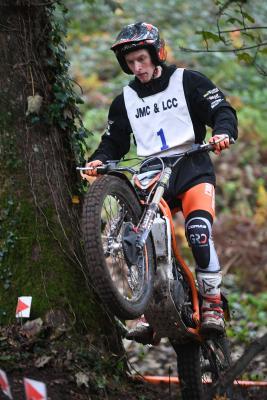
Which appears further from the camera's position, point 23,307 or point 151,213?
point 23,307

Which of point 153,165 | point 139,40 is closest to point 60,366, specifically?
point 153,165

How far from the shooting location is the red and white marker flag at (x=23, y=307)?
16.5ft

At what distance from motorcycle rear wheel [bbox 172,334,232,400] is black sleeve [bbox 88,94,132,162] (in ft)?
5.22

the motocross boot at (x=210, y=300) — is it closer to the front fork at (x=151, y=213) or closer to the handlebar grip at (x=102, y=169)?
the front fork at (x=151, y=213)

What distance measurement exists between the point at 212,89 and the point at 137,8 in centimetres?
1598

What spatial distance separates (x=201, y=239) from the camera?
5.34 metres

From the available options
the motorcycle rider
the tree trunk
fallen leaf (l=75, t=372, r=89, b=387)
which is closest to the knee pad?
the motorcycle rider

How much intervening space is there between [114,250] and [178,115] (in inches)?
53.4

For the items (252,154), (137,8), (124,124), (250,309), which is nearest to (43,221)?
(124,124)

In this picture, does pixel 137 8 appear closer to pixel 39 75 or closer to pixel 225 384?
pixel 39 75

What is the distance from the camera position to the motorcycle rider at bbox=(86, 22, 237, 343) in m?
5.39

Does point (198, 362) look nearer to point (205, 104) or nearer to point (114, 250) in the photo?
point (114, 250)

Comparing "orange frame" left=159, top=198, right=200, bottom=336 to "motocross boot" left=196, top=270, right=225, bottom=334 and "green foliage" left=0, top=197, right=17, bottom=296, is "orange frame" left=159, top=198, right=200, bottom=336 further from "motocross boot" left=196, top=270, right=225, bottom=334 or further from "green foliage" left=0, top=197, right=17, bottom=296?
"green foliage" left=0, top=197, right=17, bottom=296

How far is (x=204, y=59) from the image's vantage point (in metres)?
18.5
